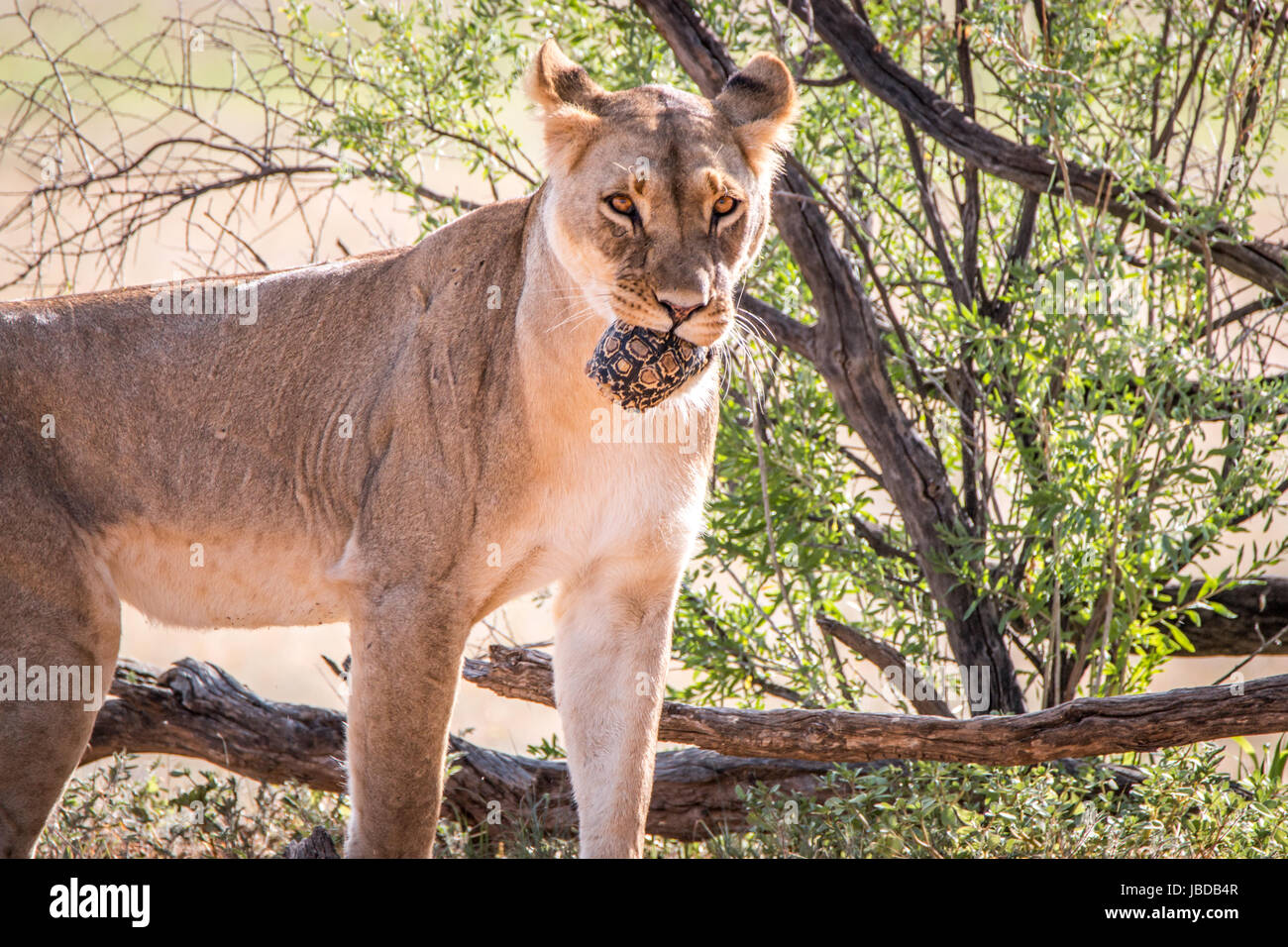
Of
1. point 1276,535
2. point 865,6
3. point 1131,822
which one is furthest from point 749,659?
point 1276,535

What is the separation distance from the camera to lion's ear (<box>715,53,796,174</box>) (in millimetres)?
3791

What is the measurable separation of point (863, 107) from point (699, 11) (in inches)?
33.9

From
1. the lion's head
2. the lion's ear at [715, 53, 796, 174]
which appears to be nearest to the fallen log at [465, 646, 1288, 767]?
the lion's head

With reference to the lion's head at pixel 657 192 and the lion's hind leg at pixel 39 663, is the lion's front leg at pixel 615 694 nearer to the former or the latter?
the lion's head at pixel 657 192

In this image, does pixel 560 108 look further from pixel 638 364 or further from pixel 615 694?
pixel 615 694

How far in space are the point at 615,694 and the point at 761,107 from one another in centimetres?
171

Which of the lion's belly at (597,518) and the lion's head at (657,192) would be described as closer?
the lion's head at (657,192)

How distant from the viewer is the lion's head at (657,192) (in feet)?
11.0

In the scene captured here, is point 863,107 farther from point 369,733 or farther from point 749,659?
point 369,733

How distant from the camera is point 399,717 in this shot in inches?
145

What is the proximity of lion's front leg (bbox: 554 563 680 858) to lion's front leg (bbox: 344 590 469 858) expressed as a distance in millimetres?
426

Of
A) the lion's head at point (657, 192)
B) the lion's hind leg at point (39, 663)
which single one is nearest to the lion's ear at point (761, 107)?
the lion's head at point (657, 192)

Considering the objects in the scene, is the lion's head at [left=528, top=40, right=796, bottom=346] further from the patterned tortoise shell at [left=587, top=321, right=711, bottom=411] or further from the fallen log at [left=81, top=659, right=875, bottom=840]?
the fallen log at [left=81, top=659, right=875, bottom=840]

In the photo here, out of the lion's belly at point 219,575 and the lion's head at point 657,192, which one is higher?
the lion's head at point 657,192
